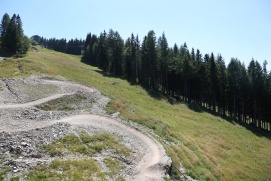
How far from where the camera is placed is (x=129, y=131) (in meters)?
32.0

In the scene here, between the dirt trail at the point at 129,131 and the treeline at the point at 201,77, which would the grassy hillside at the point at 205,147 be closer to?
the dirt trail at the point at 129,131

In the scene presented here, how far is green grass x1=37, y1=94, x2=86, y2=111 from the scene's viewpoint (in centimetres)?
3556

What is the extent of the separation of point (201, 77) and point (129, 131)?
58949mm

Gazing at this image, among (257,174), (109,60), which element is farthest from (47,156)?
(109,60)

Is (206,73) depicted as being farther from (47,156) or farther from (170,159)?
(47,156)

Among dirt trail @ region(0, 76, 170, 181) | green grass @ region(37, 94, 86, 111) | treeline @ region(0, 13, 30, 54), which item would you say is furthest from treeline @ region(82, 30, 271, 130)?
dirt trail @ region(0, 76, 170, 181)

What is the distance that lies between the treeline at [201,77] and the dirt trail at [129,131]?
155 feet

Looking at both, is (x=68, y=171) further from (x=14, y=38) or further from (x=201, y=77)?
(x=14, y=38)

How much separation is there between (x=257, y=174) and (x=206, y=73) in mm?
53561

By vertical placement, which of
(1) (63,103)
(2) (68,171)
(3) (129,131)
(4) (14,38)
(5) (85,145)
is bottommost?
(3) (129,131)

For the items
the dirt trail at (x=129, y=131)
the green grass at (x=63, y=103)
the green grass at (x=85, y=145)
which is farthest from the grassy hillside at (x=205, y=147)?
the green grass at (x=85, y=145)

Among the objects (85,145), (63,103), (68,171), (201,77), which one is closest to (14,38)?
(63,103)

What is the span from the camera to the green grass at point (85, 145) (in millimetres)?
22984

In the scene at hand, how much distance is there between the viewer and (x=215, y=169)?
30938 mm
